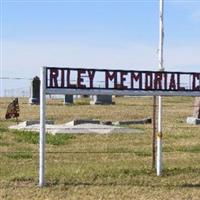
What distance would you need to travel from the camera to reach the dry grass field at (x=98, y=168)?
9.73m

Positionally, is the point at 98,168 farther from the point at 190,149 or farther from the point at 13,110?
the point at 13,110

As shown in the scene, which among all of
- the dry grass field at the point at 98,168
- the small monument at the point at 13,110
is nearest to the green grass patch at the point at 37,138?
the dry grass field at the point at 98,168

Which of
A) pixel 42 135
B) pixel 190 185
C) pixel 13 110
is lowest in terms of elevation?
pixel 190 185

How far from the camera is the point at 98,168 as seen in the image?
1206 centimetres

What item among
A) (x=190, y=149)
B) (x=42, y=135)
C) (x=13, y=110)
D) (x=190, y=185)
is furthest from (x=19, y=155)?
(x=13, y=110)

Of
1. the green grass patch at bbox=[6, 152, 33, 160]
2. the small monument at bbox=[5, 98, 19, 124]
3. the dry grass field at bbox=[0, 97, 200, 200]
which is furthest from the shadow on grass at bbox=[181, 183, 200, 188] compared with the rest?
the small monument at bbox=[5, 98, 19, 124]

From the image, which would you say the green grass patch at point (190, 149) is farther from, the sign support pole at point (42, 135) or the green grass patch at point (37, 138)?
the sign support pole at point (42, 135)

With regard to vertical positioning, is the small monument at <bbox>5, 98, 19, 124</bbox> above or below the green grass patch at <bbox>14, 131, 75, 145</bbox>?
above

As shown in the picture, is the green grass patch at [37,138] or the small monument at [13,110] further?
the small monument at [13,110]

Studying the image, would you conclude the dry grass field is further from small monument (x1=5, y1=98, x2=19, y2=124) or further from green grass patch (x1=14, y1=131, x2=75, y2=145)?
small monument (x1=5, y1=98, x2=19, y2=124)

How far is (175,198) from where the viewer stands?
9.41 metres

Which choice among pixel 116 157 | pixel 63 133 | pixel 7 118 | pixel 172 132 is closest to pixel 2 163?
pixel 116 157

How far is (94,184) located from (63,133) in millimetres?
9313

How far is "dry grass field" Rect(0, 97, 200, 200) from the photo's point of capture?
973 cm
